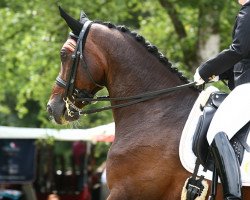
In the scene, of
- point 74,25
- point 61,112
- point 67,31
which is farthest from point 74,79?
point 67,31

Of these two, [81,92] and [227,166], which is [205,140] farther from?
[81,92]

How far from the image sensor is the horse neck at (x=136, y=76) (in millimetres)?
6863

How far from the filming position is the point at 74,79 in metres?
6.97

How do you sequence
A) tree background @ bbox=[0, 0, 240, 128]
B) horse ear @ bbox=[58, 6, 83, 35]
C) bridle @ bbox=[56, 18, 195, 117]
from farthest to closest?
1. tree background @ bbox=[0, 0, 240, 128]
2. horse ear @ bbox=[58, 6, 83, 35]
3. bridle @ bbox=[56, 18, 195, 117]

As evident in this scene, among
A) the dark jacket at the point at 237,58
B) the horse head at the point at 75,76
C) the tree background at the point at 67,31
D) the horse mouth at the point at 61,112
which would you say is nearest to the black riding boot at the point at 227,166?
the dark jacket at the point at 237,58

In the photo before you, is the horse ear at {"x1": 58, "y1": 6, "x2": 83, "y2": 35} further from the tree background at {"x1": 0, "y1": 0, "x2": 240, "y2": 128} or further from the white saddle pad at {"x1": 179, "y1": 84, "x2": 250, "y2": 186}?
the tree background at {"x1": 0, "y1": 0, "x2": 240, "y2": 128}

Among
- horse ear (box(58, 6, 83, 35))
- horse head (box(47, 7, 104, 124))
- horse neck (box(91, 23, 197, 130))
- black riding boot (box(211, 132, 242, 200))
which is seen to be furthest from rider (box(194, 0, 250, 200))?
horse ear (box(58, 6, 83, 35))

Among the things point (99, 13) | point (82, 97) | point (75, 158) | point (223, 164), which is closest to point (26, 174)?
point (75, 158)

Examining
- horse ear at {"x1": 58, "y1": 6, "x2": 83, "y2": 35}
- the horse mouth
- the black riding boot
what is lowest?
the black riding boot

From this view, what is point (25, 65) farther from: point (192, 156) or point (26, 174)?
point (192, 156)

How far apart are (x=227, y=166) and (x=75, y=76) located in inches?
64.8

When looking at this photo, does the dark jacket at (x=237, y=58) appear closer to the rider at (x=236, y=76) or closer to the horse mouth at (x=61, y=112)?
the rider at (x=236, y=76)

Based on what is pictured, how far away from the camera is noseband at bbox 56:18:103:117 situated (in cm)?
692

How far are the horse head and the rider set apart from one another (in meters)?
0.98
